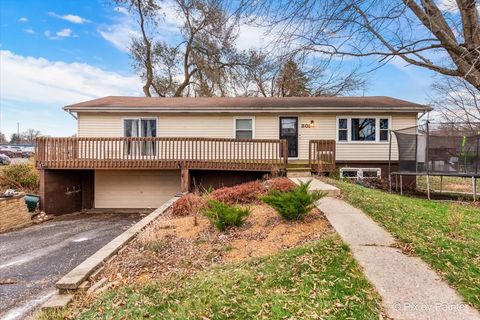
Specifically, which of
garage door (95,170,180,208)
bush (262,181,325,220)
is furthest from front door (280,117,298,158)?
bush (262,181,325,220)

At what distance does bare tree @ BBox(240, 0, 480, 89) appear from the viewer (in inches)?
134

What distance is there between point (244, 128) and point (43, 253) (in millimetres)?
8841

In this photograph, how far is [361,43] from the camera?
430cm

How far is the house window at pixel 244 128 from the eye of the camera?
13.5m

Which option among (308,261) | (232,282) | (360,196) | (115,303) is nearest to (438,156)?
(360,196)

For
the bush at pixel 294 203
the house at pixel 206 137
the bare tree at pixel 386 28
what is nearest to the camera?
the bare tree at pixel 386 28

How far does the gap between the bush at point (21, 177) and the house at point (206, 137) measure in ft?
6.39

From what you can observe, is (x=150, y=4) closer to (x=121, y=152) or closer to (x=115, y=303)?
(x=121, y=152)

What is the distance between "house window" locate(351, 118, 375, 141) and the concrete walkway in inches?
373

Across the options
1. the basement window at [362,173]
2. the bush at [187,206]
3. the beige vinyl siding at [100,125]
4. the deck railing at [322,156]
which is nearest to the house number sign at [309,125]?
the deck railing at [322,156]

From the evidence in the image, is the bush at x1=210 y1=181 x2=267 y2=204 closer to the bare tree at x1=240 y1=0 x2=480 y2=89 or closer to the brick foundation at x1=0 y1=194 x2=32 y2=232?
the bare tree at x1=240 y1=0 x2=480 y2=89

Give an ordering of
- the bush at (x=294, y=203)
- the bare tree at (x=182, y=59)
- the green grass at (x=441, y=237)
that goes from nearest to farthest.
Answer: the green grass at (x=441, y=237) < the bush at (x=294, y=203) < the bare tree at (x=182, y=59)

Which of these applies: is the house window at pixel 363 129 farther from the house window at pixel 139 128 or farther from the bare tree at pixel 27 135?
the bare tree at pixel 27 135

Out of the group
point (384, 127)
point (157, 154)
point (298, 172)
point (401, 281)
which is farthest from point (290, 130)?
point (401, 281)
